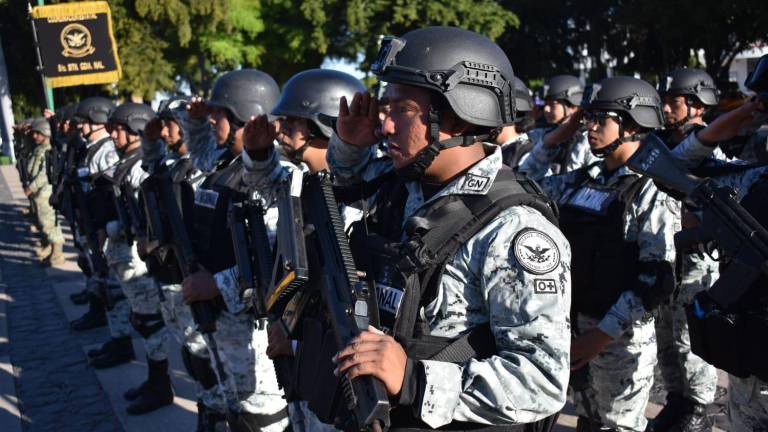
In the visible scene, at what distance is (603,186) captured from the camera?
12.3 ft

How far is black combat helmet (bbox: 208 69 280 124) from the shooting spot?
4125mm

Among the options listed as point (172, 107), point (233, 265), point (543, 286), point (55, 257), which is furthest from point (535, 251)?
point (55, 257)

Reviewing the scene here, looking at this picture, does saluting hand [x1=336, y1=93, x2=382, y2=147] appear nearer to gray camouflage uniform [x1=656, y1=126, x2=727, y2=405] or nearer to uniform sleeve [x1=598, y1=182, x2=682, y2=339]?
uniform sleeve [x1=598, y1=182, x2=682, y2=339]

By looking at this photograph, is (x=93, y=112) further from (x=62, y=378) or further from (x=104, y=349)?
(x=62, y=378)

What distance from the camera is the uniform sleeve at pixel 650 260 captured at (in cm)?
338

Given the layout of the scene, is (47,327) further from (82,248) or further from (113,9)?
(113,9)

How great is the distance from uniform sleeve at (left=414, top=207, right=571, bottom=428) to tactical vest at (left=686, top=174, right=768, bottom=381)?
1071 millimetres

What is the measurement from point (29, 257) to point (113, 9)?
14.6 m

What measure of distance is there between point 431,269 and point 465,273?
10cm

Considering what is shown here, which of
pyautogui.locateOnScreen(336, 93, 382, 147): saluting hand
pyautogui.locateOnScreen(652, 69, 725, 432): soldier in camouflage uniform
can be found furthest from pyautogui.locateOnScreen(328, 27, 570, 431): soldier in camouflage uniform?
pyautogui.locateOnScreen(652, 69, 725, 432): soldier in camouflage uniform

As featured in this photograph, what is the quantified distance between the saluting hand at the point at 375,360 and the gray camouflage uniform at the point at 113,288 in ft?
16.3

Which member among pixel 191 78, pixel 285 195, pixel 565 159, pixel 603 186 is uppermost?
pixel 285 195

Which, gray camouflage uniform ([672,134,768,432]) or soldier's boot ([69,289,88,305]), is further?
soldier's boot ([69,289,88,305])

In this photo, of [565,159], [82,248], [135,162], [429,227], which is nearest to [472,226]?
[429,227]
